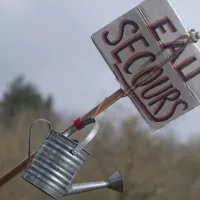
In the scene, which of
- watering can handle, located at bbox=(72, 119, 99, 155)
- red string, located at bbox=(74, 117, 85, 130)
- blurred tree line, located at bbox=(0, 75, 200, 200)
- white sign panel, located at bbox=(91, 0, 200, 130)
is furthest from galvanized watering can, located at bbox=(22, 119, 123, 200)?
blurred tree line, located at bbox=(0, 75, 200, 200)

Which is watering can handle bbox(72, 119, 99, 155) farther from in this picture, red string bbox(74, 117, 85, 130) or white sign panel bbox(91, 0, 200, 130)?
white sign panel bbox(91, 0, 200, 130)

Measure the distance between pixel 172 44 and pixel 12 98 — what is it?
1238 centimetres

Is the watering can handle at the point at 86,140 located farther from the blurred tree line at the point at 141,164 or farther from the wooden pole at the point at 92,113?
the blurred tree line at the point at 141,164

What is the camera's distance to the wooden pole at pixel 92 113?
2.70 m

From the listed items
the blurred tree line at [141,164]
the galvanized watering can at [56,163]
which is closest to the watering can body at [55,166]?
the galvanized watering can at [56,163]

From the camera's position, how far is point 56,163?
2.51m

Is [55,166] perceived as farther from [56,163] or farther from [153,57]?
[153,57]

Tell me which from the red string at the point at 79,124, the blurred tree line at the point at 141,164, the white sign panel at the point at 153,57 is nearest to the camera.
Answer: the red string at the point at 79,124

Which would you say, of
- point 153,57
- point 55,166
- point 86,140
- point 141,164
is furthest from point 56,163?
point 141,164

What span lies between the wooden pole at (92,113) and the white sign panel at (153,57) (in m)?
0.08

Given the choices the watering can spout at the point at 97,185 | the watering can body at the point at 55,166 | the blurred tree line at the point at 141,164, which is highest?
the watering can body at the point at 55,166

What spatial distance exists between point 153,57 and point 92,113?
0.44 metres

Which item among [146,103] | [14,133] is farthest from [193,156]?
[146,103]

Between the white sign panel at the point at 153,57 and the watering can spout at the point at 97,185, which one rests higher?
the white sign panel at the point at 153,57
